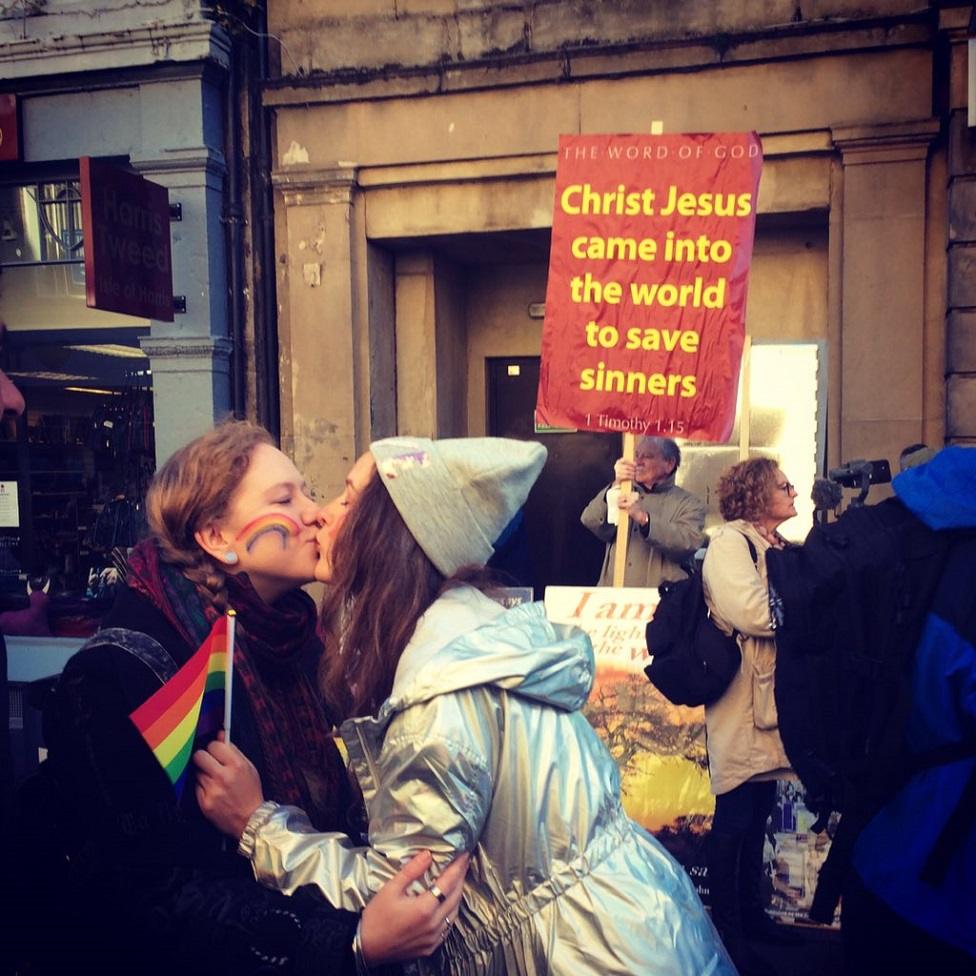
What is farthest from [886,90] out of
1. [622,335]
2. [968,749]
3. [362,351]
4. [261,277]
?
[968,749]

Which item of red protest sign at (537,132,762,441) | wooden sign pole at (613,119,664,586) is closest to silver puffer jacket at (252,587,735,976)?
wooden sign pole at (613,119,664,586)

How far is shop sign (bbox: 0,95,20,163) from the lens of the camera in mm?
7629

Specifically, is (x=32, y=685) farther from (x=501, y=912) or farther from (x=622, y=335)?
(x=622, y=335)

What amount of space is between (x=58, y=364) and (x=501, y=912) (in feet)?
24.9

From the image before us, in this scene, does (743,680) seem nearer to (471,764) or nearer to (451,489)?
(451,489)

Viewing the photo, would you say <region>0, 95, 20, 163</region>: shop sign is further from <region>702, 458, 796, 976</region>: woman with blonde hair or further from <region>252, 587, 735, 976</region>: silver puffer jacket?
<region>252, 587, 735, 976</region>: silver puffer jacket

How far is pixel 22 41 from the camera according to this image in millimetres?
7488

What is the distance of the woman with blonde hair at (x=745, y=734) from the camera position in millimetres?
3824

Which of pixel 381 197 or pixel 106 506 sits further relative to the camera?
pixel 106 506

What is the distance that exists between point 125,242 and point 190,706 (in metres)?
5.88

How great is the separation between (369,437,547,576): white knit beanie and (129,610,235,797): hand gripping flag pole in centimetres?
42

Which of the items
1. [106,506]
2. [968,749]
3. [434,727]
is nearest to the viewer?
[434,727]

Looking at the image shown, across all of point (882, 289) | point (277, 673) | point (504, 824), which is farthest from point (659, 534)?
point (504, 824)

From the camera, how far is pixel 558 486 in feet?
26.1
